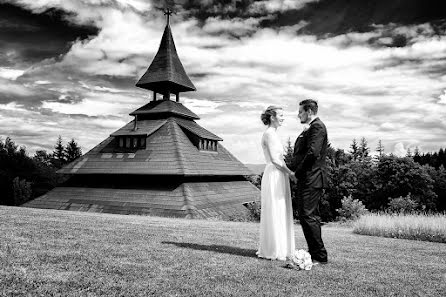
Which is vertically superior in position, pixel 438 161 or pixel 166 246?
pixel 438 161

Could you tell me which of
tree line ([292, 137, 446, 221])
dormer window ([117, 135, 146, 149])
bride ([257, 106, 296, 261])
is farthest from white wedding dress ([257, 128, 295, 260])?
tree line ([292, 137, 446, 221])

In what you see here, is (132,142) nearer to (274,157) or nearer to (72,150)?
(274,157)

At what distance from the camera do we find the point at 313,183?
7.68 metres

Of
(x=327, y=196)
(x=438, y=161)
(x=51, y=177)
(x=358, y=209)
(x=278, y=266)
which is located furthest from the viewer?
(x=438, y=161)

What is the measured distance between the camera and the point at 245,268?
6973 millimetres

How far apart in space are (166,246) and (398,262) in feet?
16.6

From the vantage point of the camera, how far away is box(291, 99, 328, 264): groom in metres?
7.59

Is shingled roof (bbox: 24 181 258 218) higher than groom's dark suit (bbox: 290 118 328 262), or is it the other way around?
groom's dark suit (bbox: 290 118 328 262)

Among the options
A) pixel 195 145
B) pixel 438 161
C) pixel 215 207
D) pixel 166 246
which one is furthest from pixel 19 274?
pixel 438 161

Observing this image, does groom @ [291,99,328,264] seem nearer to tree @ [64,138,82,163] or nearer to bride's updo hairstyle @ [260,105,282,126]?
bride's updo hairstyle @ [260,105,282,126]

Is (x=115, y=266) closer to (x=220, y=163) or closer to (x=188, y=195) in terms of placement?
(x=188, y=195)

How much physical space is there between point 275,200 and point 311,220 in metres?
0.98

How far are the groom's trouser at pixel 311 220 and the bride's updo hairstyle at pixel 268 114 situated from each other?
177 cm

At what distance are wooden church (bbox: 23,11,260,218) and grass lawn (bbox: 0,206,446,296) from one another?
19.4 m
